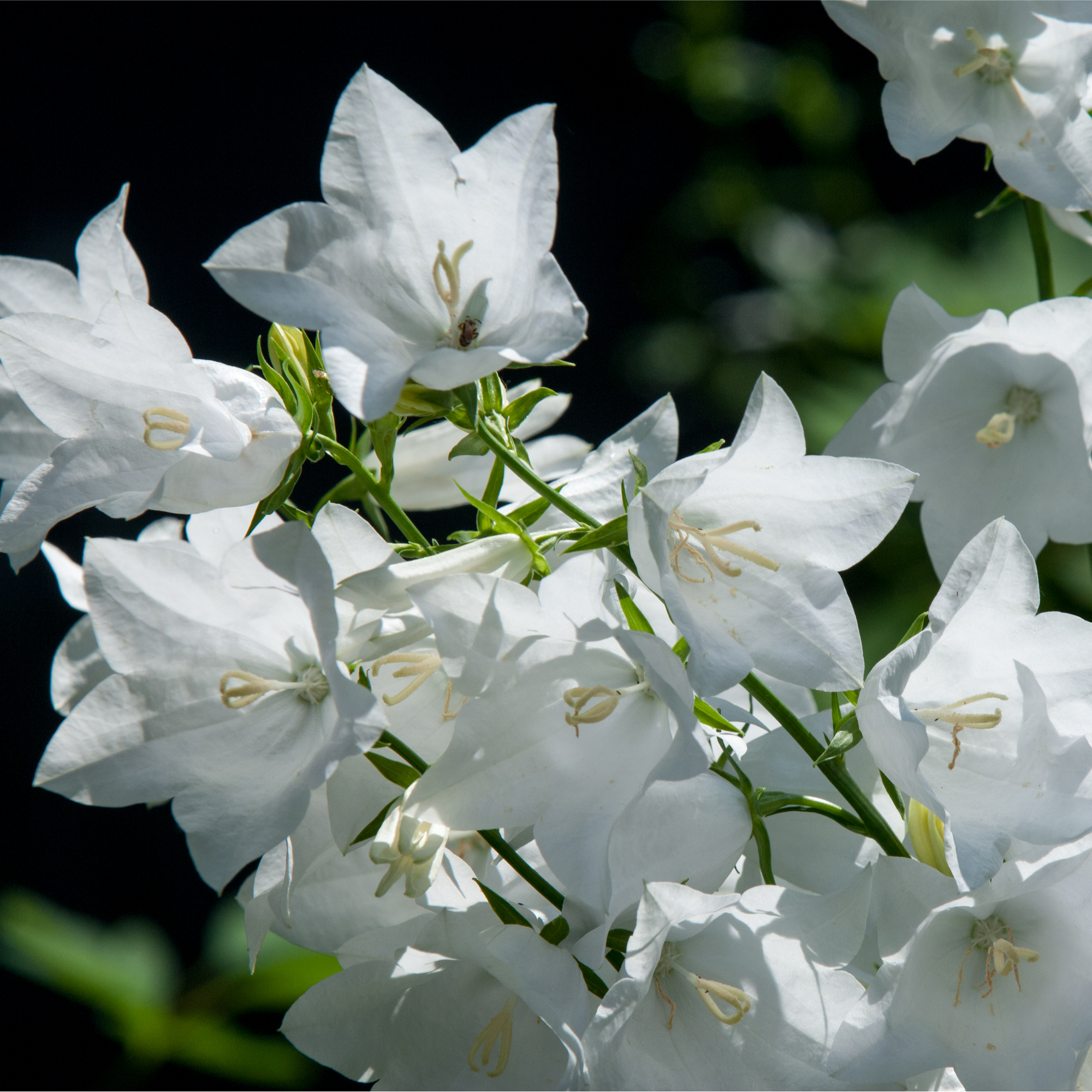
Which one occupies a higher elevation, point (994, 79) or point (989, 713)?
point (994, 79)

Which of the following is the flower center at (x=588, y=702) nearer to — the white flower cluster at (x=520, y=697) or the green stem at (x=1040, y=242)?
the white flower cluster at (x=520, y=697)

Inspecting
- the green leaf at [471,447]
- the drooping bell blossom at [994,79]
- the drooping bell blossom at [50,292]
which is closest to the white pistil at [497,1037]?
the green leaf at [471,447]

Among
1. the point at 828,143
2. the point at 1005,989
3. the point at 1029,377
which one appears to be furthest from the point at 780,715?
the point at 828,143

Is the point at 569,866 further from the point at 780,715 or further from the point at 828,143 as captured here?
the point at 828,143

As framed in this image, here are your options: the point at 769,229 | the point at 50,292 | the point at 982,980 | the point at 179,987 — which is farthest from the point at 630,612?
the point at 769,229

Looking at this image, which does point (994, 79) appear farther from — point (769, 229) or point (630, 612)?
point (769, 229)

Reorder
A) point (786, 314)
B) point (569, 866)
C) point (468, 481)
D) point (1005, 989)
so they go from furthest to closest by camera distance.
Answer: point (786, 314) < point (468, 481) < point (1005, 989) < point (569, 866)
